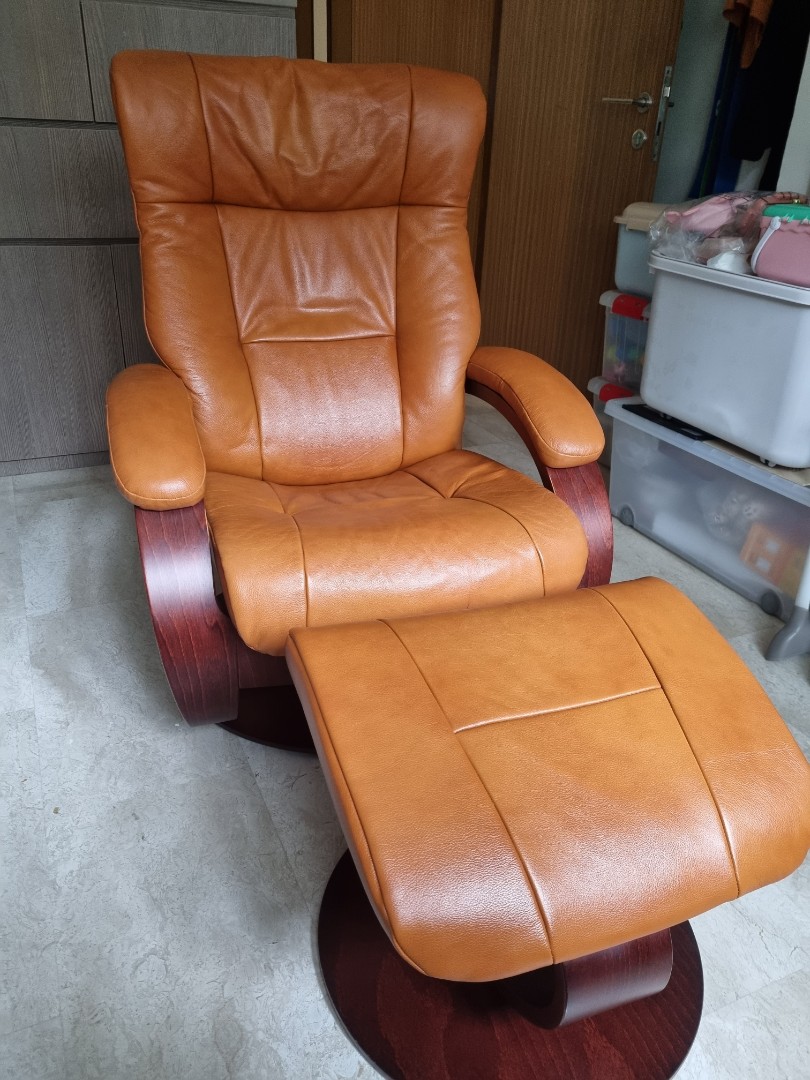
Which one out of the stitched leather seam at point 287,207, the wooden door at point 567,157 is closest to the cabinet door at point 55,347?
the stitched leather seam at point 287,207

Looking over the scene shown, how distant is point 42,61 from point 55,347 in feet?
2.09

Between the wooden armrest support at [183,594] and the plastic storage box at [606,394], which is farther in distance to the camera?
the plastic storage box at [606,394]

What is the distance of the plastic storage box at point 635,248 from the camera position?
2.06m

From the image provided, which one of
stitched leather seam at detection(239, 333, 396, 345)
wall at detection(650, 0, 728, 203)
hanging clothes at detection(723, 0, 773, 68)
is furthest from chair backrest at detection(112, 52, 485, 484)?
wall at detection(650, 0, 728, 203)

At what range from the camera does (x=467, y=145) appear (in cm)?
155

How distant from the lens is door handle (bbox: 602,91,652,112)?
2.48 metres

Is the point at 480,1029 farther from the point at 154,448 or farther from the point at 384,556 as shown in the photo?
the point at 154,448

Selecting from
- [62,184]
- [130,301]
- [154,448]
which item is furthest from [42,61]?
[154,448]

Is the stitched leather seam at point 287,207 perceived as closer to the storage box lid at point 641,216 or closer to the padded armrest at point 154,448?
the padded armrest at point 154,448

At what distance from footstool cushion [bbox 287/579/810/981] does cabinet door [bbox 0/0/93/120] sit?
5.18 feet

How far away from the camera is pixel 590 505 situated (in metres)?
1.35

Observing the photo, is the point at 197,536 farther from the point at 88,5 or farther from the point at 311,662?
the point at 88,5

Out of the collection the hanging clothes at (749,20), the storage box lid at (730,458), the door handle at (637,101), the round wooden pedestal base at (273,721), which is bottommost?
the round wooden pedestal base at (273,721)

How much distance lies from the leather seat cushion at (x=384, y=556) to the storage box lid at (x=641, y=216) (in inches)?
39.4
